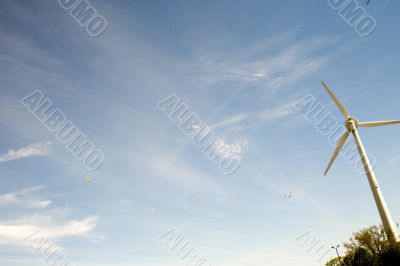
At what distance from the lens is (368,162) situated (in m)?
60.8

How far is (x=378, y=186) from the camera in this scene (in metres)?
58.4

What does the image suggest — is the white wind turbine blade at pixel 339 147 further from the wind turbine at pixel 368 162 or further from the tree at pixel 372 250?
the tree at pixel 372 250

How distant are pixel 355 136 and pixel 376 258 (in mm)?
24920

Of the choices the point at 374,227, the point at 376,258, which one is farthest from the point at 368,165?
the point at 376,258

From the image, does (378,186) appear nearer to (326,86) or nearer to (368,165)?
(368,165)

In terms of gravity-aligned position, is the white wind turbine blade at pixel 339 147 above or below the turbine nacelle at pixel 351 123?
below

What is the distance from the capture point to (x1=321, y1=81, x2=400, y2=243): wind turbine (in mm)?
55566

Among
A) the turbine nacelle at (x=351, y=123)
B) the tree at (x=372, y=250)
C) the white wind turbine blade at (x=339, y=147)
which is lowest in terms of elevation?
the tree at (x=372, y=250)

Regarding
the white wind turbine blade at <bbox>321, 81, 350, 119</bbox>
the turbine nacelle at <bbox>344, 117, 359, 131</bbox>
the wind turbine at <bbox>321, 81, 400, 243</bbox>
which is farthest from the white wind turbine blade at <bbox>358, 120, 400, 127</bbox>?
the white wind turbine blade at <bbox>321, 81, 350, 119</bbox>

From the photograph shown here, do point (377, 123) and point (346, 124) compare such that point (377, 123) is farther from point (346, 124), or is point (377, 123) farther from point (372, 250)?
point (372, 250)

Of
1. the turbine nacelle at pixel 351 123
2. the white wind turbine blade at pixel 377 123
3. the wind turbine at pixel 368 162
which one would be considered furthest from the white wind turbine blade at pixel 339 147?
the white wind turbine blade at pixel 377 123

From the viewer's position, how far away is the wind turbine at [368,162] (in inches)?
2188

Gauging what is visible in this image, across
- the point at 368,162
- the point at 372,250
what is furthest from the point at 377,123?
the point at 372,250

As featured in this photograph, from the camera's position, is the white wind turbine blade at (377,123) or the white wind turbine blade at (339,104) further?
the white wind turbine blade at (339,104)
